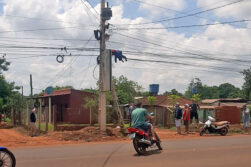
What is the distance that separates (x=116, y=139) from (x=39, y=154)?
618 cm

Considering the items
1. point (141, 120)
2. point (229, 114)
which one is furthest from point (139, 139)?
point (229, 114)

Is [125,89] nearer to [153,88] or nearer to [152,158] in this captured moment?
[153,88]

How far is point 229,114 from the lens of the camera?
24.5 m

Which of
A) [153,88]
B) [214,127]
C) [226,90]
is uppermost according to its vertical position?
[226,90]

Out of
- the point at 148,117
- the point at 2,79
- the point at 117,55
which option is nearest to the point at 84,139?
the point at 117,55

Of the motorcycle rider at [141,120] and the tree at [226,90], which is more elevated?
the tree at [226,90]

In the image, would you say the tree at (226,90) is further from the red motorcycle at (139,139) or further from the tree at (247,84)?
the red motorcycle at (139,139)

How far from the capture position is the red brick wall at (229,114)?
24.0 m

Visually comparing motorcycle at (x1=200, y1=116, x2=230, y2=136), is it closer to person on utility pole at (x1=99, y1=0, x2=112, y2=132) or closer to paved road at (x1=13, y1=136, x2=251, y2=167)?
person on utility pole at (x1=99, y1=0, x2=112, y2=132)

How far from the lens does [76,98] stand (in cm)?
3397

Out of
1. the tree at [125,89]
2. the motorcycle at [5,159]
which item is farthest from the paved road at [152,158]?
the tree at [125,89]

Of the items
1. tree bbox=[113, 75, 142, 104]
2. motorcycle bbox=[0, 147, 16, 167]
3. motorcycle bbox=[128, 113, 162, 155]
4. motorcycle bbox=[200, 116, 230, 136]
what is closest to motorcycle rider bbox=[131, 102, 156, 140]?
motorcycle bbox=[128, 113, 162, 155]

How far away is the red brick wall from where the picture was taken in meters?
24.0

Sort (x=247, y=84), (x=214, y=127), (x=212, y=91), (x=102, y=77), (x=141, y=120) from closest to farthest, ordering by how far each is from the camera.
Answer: (x=141, y=120) → (x=214, y=127) → (x=102, y=77) → (x=247, y=84) → (x=212, y=91)
